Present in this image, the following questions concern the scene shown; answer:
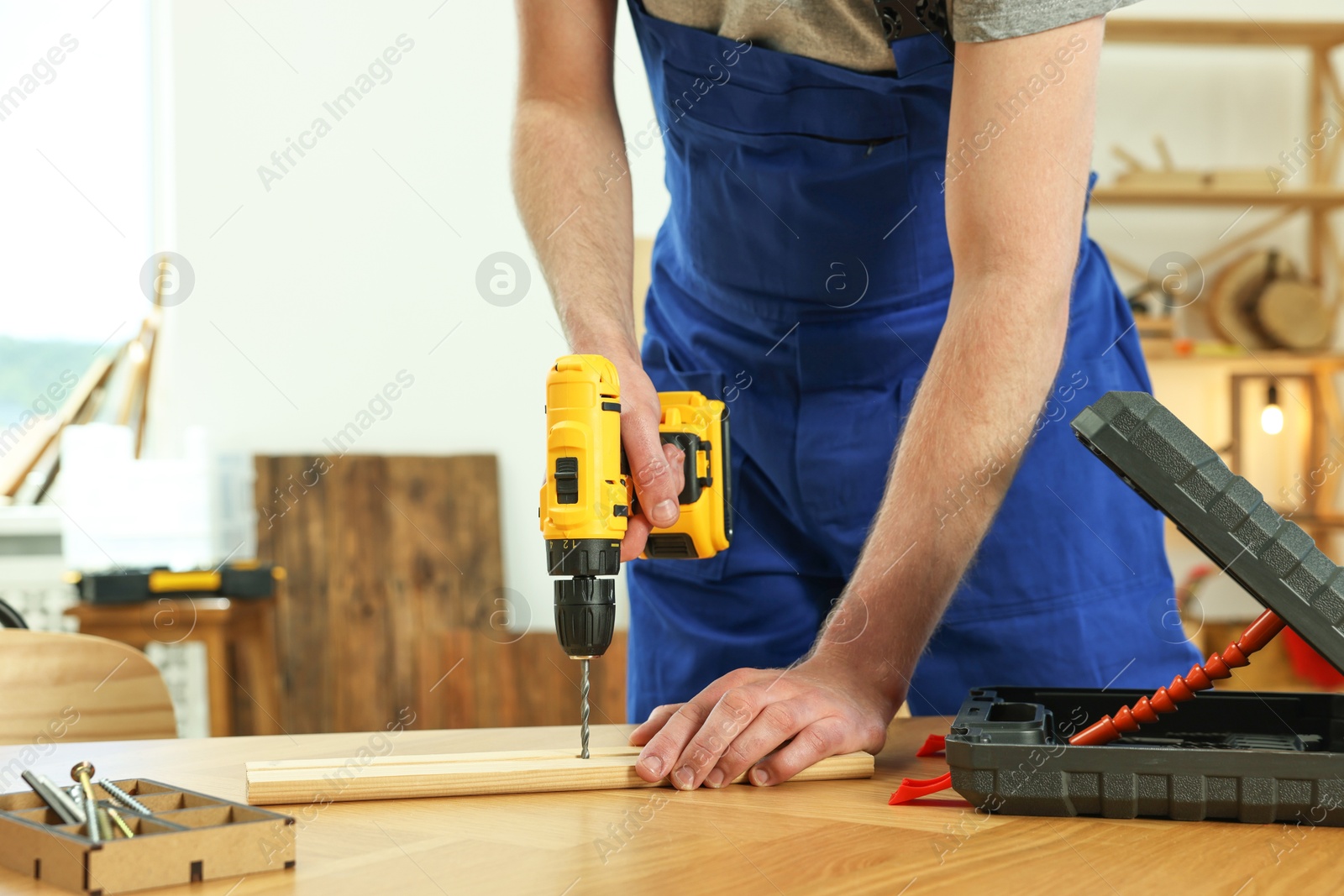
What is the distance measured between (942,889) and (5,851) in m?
0.45

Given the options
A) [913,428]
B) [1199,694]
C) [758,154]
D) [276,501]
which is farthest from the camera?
[276,501]

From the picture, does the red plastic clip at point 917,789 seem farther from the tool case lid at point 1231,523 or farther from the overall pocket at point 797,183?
the overall pocket at point 797,183

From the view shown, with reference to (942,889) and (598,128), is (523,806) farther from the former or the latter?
(598,128)

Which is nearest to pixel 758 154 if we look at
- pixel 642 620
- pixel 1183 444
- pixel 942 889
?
pixel 642 620

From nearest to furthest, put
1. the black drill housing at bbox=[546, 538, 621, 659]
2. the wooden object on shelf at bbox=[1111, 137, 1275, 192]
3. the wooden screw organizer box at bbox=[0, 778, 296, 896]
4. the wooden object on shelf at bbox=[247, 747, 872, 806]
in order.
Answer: the wooden screw organizer box at bbox=[0, 778, 296, 896], the wooden object on shelf at bbox=[247, 747, 872, 806], the black drill housing at bbox=[546, 538, 621, 659], the wooden object on shelf at bbox=[1111, 137, 1275, 192]

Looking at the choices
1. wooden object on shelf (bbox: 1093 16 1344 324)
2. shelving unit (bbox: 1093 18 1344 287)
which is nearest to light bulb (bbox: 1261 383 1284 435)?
wooden object on shelf (bbox: 1093 16 1344 324)

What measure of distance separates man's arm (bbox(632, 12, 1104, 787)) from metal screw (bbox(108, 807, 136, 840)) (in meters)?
0.40

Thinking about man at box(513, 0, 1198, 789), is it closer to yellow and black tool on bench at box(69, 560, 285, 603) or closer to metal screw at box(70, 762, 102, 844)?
metal screw at box(70, 762, 102, 844)

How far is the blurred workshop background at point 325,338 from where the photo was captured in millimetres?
3236

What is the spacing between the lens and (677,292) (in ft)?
4.19

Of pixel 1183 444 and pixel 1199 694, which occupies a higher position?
pixel 1183 444

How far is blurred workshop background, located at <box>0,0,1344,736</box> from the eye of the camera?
10.6ft

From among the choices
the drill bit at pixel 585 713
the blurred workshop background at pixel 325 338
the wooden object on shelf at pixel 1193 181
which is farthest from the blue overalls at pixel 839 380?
the wooden object on shelf at pixel 1193 181

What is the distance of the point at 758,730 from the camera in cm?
78
